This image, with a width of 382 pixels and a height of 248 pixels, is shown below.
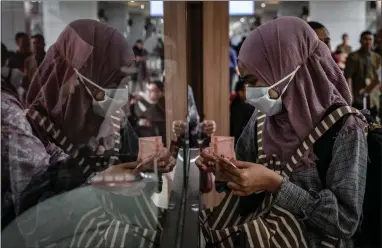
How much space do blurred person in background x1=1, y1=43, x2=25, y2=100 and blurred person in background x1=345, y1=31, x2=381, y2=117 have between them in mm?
Result: 1026

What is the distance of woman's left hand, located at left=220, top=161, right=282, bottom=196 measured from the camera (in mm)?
1365

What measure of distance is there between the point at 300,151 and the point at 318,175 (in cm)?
10

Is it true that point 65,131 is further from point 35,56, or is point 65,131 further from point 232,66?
point 232,66

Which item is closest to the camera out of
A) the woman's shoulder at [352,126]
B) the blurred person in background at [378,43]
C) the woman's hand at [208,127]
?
the woman's shoulder at [352,126]

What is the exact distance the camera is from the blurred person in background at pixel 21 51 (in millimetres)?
1239

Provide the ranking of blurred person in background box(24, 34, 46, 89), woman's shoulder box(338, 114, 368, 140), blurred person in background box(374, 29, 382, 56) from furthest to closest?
blurred person in background box(374, 29, 382, 56), woman's shoulder box(338, 114, 368, 140), blurred person in background box(24, 34, 46, 89)

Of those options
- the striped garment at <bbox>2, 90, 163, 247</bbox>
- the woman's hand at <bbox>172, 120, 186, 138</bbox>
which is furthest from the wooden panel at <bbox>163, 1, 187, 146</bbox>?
the striped garment at <bbox>2, 90, 163, 247</bbox>

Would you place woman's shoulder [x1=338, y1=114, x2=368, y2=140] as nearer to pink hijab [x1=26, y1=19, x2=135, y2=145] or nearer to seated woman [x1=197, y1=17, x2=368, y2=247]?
seated woman [x1=197, y1=17, x2=368, y2=247]

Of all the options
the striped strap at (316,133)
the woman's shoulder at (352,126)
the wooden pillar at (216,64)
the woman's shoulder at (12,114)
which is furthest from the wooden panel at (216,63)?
the woman's shoulder at (12,114)

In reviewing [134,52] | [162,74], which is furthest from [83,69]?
[162,74]

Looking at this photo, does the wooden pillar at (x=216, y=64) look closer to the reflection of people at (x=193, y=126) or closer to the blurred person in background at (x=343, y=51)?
the reflection of people at (x=193, y=126)

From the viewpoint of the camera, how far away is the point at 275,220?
139cm

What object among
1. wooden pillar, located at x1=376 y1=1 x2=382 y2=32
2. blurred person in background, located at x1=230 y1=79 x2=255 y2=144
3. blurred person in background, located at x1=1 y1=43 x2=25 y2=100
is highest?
wooden pillar, located at x1=376 y1=1 x2=382 y2=32

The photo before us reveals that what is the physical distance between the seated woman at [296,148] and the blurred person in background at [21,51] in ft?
2.11
